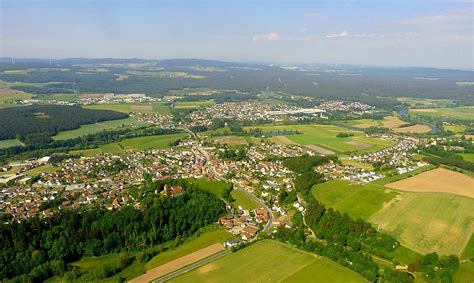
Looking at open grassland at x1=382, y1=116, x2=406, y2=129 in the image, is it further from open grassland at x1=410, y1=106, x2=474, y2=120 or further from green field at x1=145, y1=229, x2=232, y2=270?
green field at x1=145, y1=229, x2=232, y2=270

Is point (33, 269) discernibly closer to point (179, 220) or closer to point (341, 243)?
point (179, 220)

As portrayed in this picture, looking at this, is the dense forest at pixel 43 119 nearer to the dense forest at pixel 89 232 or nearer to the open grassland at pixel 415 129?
the dense forest at pixel 89 232

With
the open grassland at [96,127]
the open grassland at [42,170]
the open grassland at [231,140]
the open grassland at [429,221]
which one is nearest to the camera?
the open grassland at [429,221]

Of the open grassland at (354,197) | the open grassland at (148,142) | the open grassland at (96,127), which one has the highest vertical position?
the open grassland at (354,197)

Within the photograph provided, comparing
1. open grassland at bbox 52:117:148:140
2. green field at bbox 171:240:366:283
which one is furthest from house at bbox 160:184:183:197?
open grassland at bbox 52:117:148:140

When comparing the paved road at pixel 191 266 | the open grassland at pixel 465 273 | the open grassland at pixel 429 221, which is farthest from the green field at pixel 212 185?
the open grassland at pixel 465 273

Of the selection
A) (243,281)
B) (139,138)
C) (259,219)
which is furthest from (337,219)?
(139,138)
